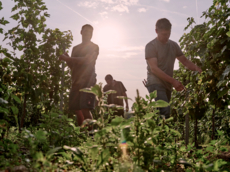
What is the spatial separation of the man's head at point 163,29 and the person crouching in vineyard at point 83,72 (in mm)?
1371

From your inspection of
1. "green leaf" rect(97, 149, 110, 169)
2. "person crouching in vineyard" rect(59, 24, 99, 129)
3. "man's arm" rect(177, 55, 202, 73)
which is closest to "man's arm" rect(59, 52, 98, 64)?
"person crouching in vineyard" rect(59, 24, 99, 129)

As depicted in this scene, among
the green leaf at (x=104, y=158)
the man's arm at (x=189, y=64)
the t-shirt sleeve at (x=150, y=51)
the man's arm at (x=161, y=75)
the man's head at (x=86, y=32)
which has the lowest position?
the green leaf at (x=104, y=158)

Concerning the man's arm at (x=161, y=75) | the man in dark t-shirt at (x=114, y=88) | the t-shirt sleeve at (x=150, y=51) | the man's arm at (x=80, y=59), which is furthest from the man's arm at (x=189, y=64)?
the man in dark t-shirt at (x=114, y=88)

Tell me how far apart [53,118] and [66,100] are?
5687 mm

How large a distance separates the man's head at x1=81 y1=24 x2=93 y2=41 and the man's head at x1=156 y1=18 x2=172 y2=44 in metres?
1.54

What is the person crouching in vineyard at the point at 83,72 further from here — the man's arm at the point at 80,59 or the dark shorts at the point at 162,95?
the dark shorts at the point at 162,95

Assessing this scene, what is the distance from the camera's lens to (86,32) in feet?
14.8

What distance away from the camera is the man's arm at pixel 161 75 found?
3072 millimetres

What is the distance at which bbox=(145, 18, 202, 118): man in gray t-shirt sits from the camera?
3.35 metres

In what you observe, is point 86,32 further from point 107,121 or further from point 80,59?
point 107,121

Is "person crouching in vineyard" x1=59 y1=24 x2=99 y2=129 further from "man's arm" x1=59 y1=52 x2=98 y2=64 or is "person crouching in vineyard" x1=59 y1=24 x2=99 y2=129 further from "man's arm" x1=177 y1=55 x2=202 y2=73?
"man's arm" x1=177 y1=55 x2=202 y2=73

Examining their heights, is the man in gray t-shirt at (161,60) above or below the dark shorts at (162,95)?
above

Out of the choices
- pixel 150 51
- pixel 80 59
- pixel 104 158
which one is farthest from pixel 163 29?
pixel 104 158

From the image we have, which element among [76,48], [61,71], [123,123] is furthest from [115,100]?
[123,123]
